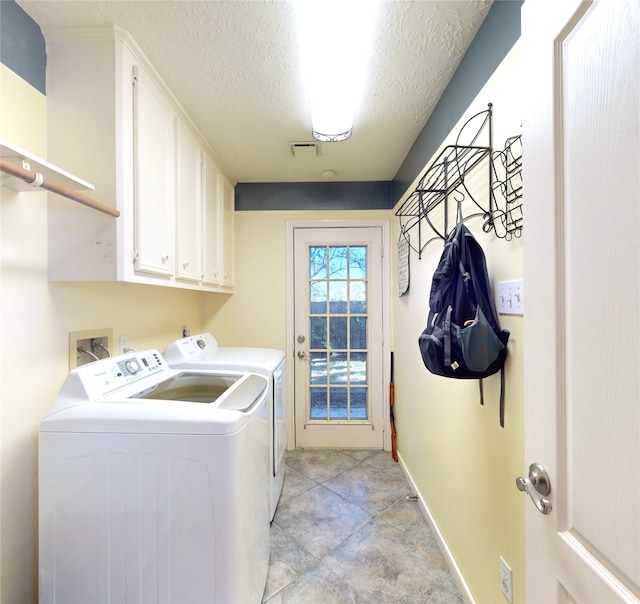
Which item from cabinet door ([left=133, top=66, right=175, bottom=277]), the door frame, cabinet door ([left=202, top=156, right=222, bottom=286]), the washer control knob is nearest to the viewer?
cabinet door ([left=133, top=66, right=175, bottom=277])

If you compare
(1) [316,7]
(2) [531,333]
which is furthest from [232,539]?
(1) [316,7]

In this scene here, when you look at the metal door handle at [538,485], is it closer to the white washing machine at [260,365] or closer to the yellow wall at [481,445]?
the yellow wall at [481,445]

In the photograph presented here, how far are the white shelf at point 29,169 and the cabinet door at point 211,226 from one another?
3.07 ft

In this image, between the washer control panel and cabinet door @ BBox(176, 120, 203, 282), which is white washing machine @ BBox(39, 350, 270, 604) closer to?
the washer control panel

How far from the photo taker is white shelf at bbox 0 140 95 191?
0.85 m

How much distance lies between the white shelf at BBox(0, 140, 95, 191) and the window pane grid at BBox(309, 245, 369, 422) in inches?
76.1

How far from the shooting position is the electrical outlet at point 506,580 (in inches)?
40.6

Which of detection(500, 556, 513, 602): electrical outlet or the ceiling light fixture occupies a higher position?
the ceiling light fixture

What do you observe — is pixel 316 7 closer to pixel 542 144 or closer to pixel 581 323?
pixel 542 144

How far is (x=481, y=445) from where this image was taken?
1216 mm

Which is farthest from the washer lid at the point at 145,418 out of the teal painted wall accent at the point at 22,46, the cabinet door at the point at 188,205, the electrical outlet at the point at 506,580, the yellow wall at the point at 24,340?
the teal painted wall accent at the point at 22,46

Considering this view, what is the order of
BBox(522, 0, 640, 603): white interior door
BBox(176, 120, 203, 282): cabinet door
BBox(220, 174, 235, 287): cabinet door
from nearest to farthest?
1. BBox(522, 0, 640, 603): white interior door
2. BBox(176, 120, 203, 282): cabinet door
3. BBox(220, 174, 235, 287): cabinet door

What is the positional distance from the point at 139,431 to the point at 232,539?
46 centimetres

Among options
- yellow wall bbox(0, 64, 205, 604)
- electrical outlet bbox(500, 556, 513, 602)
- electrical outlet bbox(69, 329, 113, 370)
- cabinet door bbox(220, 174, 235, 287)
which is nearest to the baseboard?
electrical outlet bbox(500, 556, 513, 602)
